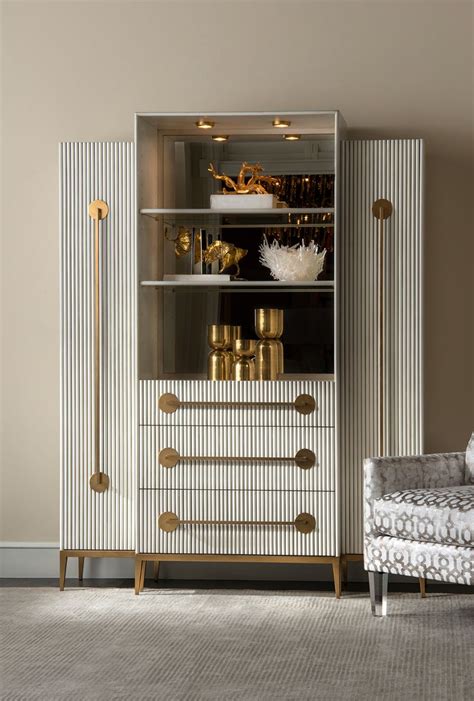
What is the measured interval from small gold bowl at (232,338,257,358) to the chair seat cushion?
94cm

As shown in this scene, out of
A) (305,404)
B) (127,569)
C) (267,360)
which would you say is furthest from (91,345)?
(127,569)

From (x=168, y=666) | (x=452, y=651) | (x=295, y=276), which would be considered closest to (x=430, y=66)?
(x=295, y=276)

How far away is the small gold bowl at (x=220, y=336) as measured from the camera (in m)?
4.40

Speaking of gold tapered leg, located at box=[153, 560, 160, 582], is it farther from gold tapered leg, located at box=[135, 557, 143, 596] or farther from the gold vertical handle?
the gold vertical handle

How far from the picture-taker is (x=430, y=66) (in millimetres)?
4582

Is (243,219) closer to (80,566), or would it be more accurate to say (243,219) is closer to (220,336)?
(220,336)

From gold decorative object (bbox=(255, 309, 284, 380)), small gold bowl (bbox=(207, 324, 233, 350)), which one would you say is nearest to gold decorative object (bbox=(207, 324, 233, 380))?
small gold bowl (bbox=(207, 324, 233, 350))

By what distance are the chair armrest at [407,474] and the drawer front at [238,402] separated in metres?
0.35

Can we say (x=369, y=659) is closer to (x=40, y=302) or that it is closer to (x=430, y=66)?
(x=40, y=302)

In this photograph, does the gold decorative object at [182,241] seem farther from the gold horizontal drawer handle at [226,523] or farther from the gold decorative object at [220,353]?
the gold horizontal drawer handle at [226,523]

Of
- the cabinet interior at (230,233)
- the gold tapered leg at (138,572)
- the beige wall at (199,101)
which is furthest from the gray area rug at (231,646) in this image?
the cabinet interior at (230,233)

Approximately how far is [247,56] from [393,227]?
44.2 inches

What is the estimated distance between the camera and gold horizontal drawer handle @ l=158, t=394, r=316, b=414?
4.14 meters

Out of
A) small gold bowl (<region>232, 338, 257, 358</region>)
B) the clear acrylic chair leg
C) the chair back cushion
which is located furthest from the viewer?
small gold bowl (<region>232, 338, 257, 358</region>)
